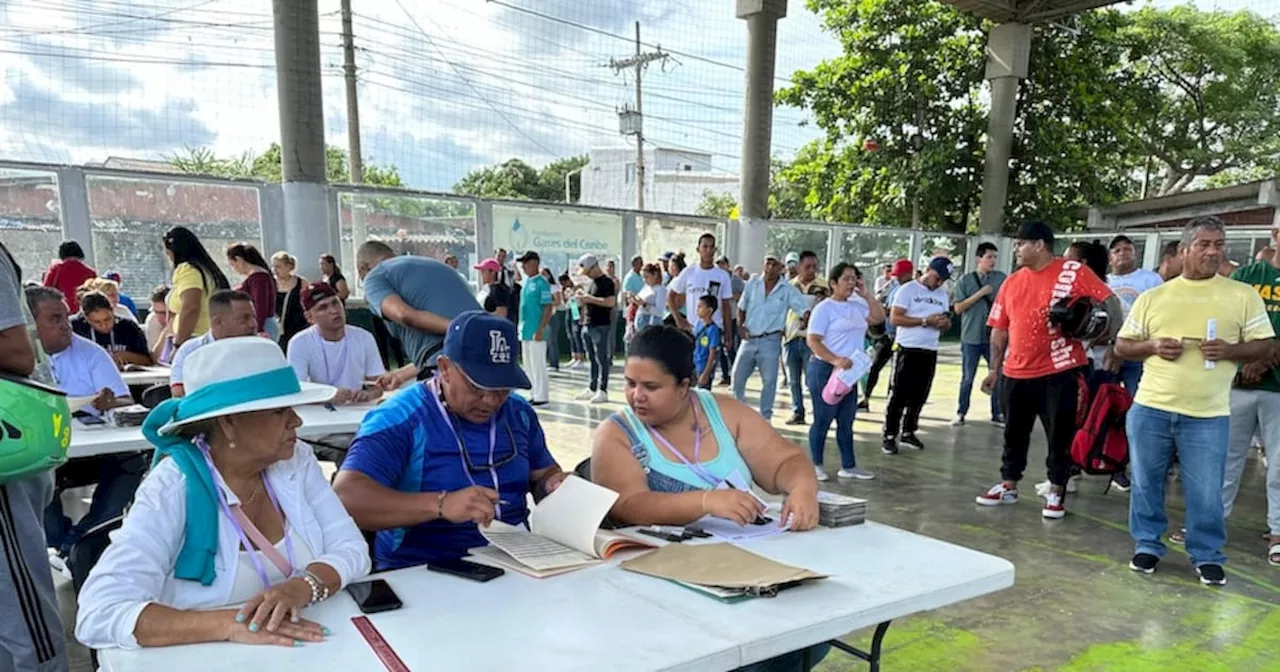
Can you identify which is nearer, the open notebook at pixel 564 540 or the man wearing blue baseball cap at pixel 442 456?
the open notebook at pixel 564 540

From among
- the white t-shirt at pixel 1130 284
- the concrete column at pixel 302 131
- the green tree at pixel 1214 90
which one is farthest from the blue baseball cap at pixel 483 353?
the green tree at pixel 1214 90

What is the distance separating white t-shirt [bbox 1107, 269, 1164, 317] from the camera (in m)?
5.73

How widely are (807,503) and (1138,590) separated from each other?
2445 millimetres

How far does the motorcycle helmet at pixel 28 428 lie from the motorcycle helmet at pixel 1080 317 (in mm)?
4526

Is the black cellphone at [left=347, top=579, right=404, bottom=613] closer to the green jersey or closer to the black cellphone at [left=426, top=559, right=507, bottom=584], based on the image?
the black cellphone at [left=426, top=559, right=507, bottom=584]

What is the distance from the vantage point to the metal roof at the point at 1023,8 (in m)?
14.3

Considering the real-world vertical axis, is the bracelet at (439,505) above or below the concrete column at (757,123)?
below

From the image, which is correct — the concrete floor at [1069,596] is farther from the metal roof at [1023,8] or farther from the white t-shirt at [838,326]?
the metal roof at [1023,8]

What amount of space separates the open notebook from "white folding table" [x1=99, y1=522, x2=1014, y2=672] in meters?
0.06

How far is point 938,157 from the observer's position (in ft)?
53.3

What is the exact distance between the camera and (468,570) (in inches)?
68.8

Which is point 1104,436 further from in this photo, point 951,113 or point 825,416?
point 951,113

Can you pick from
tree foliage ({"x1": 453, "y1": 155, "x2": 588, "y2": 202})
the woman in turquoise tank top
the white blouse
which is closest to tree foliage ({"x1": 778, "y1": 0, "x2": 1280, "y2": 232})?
the woman in turquoise tank top

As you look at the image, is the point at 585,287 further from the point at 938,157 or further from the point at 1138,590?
the point at 938,157
